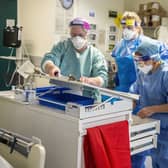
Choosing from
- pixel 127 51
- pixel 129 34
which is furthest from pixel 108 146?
pixel 129 34

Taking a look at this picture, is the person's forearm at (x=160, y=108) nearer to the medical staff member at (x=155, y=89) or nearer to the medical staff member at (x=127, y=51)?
the medical staff member at (x=155, y=89)

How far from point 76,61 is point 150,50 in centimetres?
60

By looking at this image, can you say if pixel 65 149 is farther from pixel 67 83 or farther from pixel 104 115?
pixel 67 83

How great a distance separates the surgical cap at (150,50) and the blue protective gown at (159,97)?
8cm

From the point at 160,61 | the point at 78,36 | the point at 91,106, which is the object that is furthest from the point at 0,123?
the point at 160,61

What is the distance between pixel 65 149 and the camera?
1.55m

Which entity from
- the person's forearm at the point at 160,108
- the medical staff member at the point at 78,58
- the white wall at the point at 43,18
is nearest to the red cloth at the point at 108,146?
the person's forearm at the point at 160,108

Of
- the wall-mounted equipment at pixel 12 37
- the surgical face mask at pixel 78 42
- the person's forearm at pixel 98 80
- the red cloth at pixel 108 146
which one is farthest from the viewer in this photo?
the wall-mounted equipment at pixel 12 37

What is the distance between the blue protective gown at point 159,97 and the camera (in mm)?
2049

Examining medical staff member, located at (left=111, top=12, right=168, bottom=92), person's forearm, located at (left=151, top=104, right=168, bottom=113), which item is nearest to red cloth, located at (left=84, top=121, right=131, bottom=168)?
person's forearm, located at (left=151, top=104, right=168, bottom=113)

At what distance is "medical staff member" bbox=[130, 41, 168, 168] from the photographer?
6.67ft

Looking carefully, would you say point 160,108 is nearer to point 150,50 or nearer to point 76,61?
point 150,50

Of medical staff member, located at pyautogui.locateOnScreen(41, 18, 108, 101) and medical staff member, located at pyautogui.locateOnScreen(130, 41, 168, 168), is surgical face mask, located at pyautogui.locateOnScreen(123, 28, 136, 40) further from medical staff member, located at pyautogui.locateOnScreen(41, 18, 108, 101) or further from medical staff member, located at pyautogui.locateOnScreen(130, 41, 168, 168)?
medical staff member, located at pyautogui.locateOnScreen(130, 41, 168, 168)

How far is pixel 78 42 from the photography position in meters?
2.38
